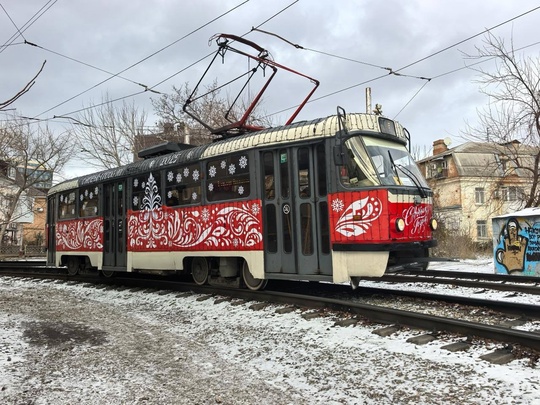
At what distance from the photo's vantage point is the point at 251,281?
8852 mm

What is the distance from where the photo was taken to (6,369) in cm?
472

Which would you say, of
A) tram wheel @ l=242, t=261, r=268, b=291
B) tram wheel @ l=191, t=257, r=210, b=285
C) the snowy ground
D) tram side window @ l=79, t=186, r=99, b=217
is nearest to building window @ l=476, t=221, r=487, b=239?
tram side window @ l=79, t=186, r=99, b=217

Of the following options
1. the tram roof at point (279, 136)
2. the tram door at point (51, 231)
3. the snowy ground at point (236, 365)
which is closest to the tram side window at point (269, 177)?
the tram roof at point (279, 136)

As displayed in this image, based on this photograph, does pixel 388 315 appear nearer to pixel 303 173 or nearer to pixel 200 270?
pixel 303 173

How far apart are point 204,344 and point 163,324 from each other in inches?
59.1

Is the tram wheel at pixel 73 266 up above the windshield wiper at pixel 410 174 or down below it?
below

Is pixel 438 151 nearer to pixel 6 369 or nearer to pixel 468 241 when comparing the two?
pixel 468 241

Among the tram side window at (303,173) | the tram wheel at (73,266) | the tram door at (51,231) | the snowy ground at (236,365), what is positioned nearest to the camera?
the snowy ground at (236,365)

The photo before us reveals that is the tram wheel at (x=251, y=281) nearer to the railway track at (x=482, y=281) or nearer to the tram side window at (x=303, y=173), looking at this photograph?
the tram side window at (x=303, y=173)

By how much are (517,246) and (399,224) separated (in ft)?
25.8

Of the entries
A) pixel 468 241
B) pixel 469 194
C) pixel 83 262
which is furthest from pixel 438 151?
pixel 83 262

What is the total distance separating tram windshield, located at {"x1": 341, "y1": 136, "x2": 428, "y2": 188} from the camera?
723 cm

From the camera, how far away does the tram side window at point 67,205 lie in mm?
13641

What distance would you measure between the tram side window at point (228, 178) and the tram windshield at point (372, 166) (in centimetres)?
202
